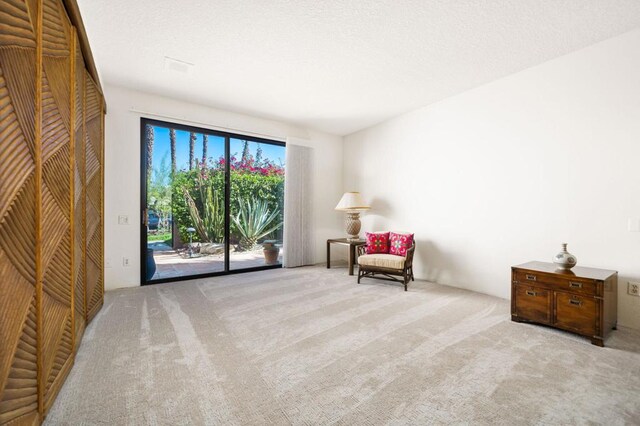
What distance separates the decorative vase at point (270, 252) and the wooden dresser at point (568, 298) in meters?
3.54

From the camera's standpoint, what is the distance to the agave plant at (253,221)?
4.85 m

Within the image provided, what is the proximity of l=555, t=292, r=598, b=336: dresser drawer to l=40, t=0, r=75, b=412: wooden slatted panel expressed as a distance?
348 centimetres

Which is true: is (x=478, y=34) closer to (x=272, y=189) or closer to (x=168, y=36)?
(x=168, y=36)

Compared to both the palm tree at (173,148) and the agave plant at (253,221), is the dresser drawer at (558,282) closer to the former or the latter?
the agave plant at (253,221)

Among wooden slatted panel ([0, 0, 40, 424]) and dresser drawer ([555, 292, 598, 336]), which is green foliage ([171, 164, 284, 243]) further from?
dresser drawer ([555, 292, 598, 336])

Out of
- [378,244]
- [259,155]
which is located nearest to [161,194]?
[259,155]

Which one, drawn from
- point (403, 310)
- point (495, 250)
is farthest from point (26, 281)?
point (495, 250)

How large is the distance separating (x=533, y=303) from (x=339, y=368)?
1903 millimetres

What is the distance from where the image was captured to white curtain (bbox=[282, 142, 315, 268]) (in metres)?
5.01

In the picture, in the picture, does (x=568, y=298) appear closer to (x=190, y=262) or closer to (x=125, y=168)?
(x=190, y=262)

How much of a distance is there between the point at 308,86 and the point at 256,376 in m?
3.20

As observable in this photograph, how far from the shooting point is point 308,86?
361cm

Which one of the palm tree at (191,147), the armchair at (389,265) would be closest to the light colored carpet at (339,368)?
the armchair at (389,265)

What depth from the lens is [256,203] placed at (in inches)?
198
